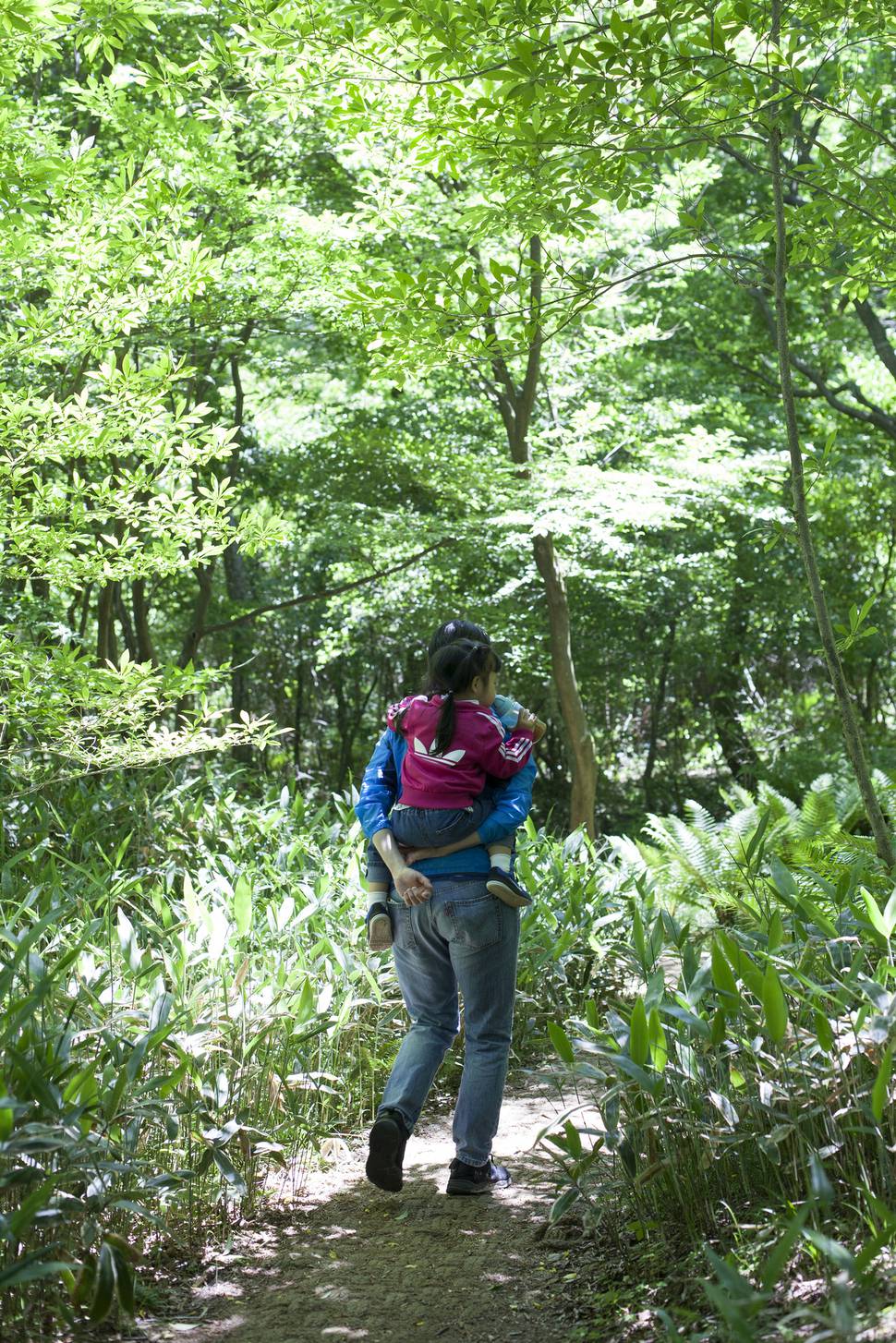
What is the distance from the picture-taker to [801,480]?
10.7 ft

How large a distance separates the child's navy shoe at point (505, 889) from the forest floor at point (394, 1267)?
0.61 metres

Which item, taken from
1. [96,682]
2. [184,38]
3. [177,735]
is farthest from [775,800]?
[184,38]

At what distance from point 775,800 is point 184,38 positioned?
6526 millimetres

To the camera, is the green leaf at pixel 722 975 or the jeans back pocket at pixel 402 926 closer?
the green leaf at pixel 722 975

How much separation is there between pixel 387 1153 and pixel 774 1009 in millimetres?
1184

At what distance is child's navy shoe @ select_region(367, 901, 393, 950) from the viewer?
128 inches

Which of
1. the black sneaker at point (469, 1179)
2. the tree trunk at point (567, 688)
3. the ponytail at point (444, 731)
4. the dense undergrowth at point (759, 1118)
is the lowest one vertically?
the black sneaker at point (469, 1179)

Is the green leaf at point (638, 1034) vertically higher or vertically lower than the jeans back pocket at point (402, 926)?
lower

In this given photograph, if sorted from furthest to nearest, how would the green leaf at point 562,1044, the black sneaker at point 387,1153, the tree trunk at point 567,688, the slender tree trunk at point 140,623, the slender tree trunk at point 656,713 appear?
the slender tree trunk at point 656,713 → the tree trunk at point 567,688 → the slender tree trunk at point 140,623 → the black sneaker at point 387,1153 → the green leaf at point 562,1044

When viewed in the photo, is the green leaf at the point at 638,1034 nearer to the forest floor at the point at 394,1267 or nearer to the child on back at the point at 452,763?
the forest floor at the point at 394,1267

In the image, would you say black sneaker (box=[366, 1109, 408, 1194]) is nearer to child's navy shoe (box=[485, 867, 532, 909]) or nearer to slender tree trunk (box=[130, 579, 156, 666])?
child's navy shoe (box=[485, 867, 532, 909])

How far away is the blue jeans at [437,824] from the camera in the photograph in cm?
315

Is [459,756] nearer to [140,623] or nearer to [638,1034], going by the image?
[638,1034]

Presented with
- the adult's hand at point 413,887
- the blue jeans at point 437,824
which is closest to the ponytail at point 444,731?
the blue jeans at point 437,824
